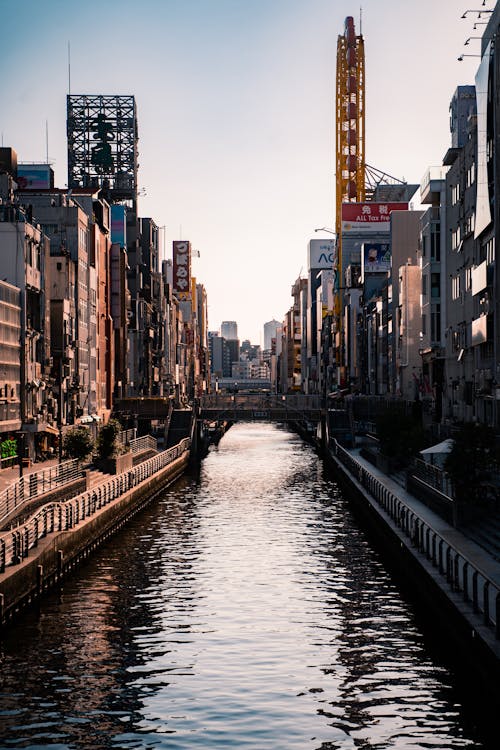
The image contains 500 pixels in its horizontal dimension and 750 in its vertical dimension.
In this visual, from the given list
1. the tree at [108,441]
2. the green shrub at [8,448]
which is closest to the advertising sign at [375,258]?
the tree at [108,441]

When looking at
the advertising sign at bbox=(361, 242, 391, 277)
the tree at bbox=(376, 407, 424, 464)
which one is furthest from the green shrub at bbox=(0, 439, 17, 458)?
the advertising sign at bbox=(361, 242, 391, 277)

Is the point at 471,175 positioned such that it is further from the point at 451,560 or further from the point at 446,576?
the point at 446,576

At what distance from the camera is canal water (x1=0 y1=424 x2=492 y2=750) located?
25438 mm

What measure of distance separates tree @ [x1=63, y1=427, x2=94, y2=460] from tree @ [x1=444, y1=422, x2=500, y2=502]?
1206 inches

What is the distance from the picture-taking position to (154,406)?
130 m

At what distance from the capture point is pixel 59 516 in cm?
4722

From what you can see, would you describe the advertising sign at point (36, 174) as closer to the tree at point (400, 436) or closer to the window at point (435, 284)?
the window at point (435, 284)

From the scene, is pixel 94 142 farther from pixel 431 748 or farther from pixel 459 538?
pixel 431 748

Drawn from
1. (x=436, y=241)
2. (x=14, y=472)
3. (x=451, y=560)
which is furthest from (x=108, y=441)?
(x=451, y=560)

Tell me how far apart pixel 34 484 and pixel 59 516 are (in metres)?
Result: 7.01

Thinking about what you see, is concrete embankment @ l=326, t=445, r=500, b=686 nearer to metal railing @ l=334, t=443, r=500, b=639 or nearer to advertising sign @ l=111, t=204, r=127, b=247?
metal railing @ l=334, t=443, r=500, b=639

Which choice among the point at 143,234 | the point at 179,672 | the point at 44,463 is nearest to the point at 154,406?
the point at 44,463

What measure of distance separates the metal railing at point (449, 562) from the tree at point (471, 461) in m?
2.43

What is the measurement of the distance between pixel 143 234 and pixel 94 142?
21.7 meters
